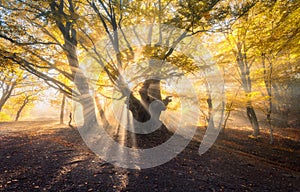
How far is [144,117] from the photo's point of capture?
9.30 metres

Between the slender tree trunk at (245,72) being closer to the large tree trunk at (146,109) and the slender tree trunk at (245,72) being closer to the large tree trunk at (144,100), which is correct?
the large tree trunk at (146,109)

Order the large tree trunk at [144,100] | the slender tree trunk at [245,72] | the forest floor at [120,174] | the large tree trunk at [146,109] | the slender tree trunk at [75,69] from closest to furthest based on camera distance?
the forest floor at [120,174] < the large tree trunk at [146,109] < the slender tree trunk at [75,69] < the large tree trunk at [144,100] < the slender tree trunk at [245,72]

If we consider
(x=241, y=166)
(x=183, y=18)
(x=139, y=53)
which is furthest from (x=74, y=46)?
(x=241, y=166)

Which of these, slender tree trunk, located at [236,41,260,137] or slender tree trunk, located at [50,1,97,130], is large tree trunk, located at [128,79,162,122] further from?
slender tree trunk, located at [236,41,260,137]

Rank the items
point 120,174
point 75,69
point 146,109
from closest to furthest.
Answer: point 120,174, point 75,69, point 146,109

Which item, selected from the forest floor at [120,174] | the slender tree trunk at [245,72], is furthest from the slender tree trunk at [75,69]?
the slender tree trunk at [245,72]

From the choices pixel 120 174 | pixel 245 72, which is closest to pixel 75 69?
pixel 120 174

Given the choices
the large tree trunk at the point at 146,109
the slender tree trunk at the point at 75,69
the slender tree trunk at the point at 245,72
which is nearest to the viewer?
the large tree trunk at the point at 146,109

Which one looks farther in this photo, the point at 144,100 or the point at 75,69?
the point at 144,100

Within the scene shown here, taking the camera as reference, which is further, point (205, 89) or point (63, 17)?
point (205, 89)

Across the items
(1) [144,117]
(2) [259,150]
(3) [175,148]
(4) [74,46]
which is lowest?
(2) [259,150]

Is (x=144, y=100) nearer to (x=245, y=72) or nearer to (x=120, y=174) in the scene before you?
(x=120, y=174)

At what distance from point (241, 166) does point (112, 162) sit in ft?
16.4

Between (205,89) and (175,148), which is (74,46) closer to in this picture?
(175,148)
